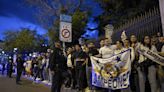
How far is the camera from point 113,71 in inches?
325

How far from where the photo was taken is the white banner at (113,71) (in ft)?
26.1

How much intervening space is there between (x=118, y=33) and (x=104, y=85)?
3.24 m

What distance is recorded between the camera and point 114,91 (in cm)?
836

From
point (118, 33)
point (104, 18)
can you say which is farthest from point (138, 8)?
point (118, 33)

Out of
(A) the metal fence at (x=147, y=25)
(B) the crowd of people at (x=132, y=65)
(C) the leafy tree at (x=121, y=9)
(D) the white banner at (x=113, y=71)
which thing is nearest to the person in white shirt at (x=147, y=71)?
(B) the crowd of people at (x=132, y=65)

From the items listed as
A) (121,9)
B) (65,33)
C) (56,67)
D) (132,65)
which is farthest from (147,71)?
(121,9)

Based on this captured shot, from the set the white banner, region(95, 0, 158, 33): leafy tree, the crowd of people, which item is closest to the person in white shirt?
the crowd of people

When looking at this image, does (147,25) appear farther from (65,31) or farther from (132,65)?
(65,31)

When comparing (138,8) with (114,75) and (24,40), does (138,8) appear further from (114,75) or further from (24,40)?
(24,40)

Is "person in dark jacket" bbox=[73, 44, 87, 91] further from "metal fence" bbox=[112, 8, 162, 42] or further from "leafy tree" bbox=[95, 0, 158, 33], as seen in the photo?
"leafy tree" bbox=[95, 0, 158, 33]

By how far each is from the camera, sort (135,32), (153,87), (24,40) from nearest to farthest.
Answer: (153,87) < (135,32) < (24,40)

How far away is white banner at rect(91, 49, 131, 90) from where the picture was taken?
7.95 meters

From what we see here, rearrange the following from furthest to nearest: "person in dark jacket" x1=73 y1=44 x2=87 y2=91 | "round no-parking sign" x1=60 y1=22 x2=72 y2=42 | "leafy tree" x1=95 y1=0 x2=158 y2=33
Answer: "leafy tree" x1=95 y1=0 x2=158 y2=33, "round no-parking sign" x1=60 y1=22 x2=72 y2=42, "person in dark jacket" x1=73 y1=44 x2=87 y2=91

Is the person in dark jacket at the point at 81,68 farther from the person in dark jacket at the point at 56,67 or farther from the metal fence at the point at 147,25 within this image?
the metal fence at the point at 147,25
